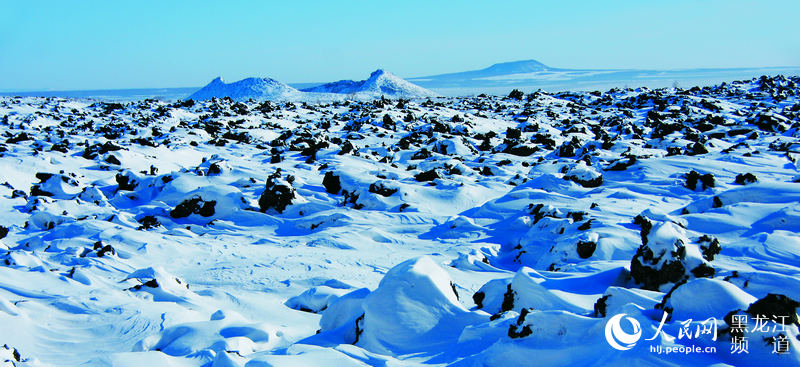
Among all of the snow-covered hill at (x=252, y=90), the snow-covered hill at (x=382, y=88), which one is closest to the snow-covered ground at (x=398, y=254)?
the snow-covered hill at (x=252, y=90)

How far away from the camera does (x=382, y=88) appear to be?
137 feet

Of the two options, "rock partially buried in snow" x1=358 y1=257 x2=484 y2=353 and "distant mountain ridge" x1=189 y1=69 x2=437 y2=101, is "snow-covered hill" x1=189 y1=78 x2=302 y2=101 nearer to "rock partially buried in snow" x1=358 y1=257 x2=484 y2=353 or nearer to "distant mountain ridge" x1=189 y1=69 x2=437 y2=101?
"distant mountain ridge" x1=189 y1=69 x2=437 y2=101

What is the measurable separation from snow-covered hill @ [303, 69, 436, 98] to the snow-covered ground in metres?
24.8

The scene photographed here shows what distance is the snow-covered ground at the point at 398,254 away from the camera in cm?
294

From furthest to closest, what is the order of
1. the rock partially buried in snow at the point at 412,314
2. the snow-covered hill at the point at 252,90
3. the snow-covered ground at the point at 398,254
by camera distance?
the snow-covered hill at the point at 252,90, the rock partially buried in snow at the point at 412,314, the snow-covered ground at the point at 398,254

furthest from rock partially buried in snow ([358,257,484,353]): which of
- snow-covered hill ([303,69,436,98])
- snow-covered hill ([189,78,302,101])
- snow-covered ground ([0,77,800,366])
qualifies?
snow-covered hill ([303,69,436,98])

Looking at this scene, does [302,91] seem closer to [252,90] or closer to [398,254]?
[252,90]

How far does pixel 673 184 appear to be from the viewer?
9.30 m

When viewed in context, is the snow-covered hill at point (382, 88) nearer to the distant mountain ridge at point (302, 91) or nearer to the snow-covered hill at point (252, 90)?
the distant mountain ridge at point (302, 91)

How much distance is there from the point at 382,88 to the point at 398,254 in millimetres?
36279

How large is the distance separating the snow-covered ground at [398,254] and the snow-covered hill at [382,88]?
24781 mm

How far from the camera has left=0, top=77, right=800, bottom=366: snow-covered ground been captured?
2.94 meters

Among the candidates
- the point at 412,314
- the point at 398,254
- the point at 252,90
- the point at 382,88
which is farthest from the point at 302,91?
the point at 412,314

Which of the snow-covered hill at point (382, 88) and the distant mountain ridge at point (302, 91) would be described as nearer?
the distant mountain ridge at point (302, 91)
